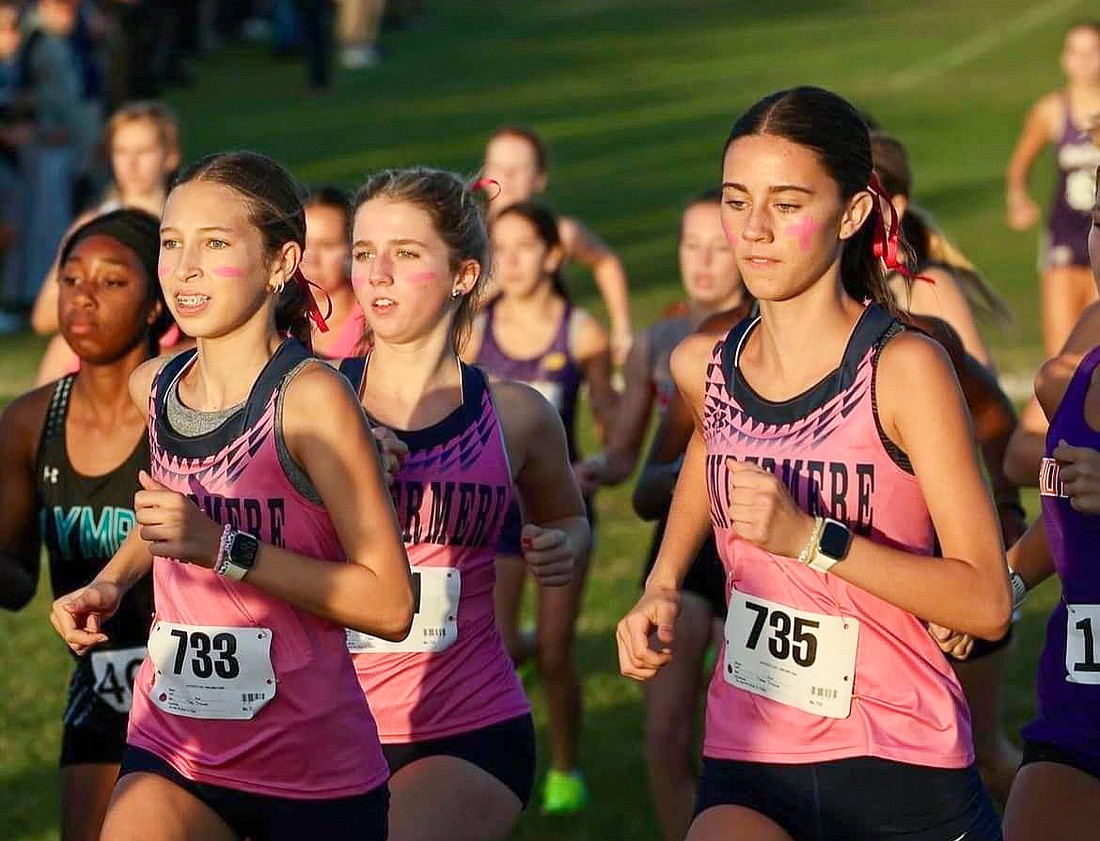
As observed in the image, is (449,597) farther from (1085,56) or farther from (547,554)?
(1085,56)

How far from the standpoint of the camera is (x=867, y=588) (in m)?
3.86

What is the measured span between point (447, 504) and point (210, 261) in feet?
3.23

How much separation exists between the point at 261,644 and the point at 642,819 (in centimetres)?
317

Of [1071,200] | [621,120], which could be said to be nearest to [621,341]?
[1071,200]

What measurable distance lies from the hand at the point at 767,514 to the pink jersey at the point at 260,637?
822 millimetres

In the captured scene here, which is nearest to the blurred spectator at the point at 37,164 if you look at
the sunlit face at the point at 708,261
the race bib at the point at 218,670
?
the sunlit face at the point at 708,261

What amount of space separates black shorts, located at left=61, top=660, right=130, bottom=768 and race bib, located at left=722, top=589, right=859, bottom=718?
1759 millimetres

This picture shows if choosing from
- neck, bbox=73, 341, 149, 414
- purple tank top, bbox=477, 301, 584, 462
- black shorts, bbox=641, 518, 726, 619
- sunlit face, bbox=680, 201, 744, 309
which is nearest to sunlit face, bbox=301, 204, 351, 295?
purple tank top, bbox=477, 301, 584, 462

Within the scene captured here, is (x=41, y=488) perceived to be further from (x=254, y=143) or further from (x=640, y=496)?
(x=254, y=143)

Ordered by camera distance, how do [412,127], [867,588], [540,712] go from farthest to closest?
[412,127], [540,712], [867,588]

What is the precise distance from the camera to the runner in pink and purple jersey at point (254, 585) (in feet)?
13.3

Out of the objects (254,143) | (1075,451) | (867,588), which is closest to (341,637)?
(867,588)

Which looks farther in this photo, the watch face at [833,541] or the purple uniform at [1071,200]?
the purple uniform at [1071,200]

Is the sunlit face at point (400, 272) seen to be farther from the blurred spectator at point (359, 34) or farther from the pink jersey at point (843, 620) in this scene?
the blurred spectator at point (359, 34)
